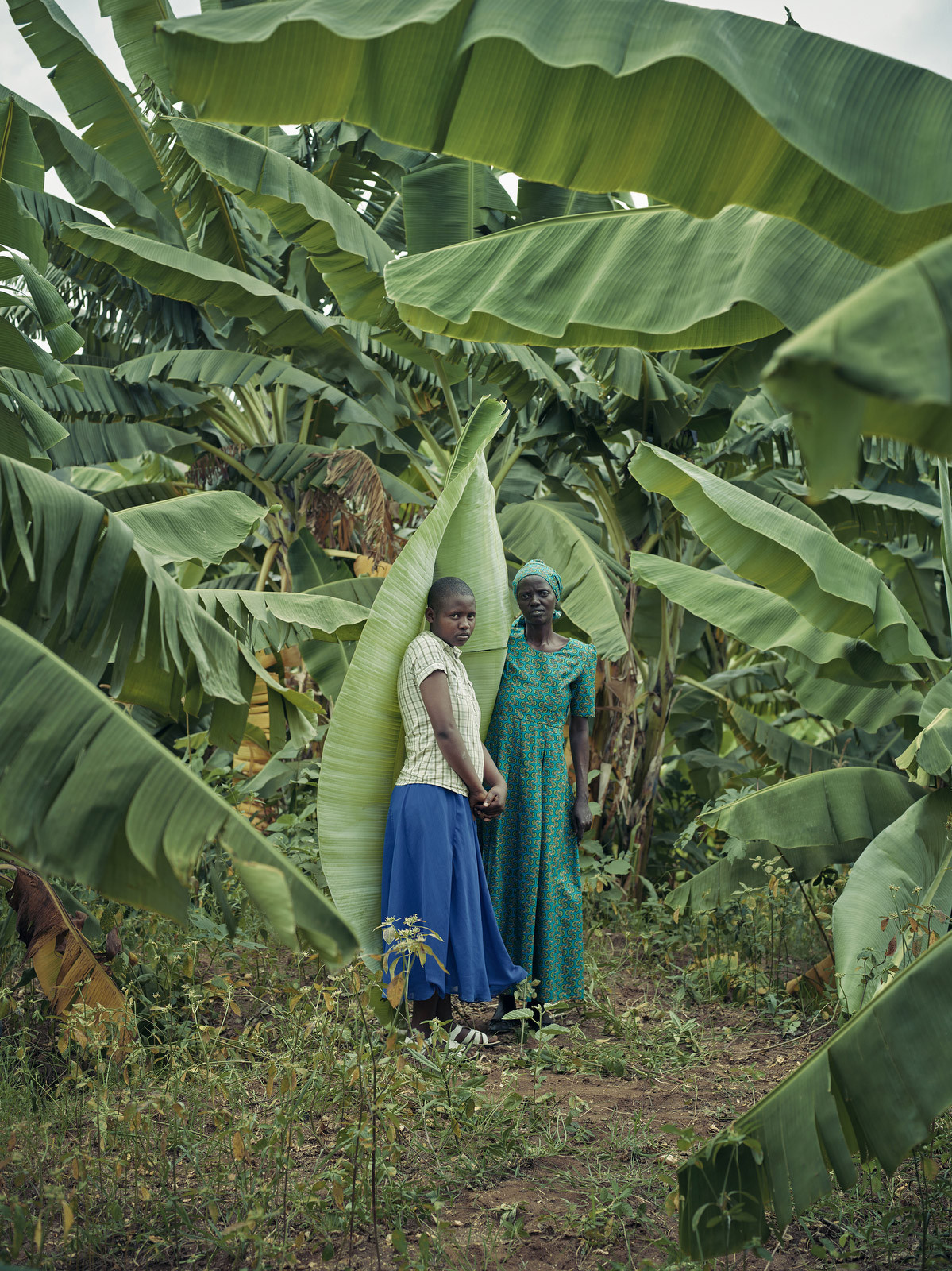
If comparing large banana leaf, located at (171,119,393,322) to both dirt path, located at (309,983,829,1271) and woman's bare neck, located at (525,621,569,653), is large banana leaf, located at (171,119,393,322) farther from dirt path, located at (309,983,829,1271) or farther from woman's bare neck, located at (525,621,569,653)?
dirt path, located at (309,983,829,1271)

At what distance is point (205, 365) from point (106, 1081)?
14.2ft

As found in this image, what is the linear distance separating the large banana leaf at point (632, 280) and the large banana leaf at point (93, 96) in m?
3.81

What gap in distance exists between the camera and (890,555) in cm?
766

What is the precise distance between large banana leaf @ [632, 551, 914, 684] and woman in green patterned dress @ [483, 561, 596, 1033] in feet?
1.71

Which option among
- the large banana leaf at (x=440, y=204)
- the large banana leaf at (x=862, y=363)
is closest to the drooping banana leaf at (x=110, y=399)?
the large banana leaf at (x=440, y=204)

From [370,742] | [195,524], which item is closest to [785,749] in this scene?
[370,742]

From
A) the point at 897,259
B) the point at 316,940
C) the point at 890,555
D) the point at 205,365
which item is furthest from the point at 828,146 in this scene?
the point at 890,555

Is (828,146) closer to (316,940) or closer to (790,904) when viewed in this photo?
(316,940)

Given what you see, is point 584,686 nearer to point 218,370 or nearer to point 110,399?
point 218,370

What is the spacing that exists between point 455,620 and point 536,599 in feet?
1.92

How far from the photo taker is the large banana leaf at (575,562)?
550 centimetres

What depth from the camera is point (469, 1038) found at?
4.35 m

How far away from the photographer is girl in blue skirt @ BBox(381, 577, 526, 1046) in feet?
13.7

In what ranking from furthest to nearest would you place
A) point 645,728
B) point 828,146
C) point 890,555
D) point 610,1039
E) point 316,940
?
point 890,555 < point 645,728 < point 610,1039 < point 828,146 < point 316,940
